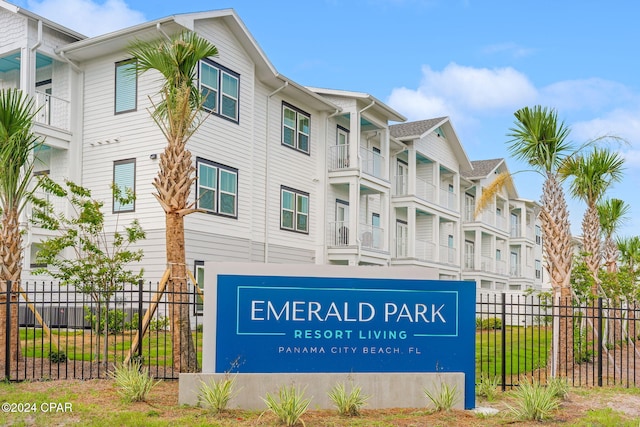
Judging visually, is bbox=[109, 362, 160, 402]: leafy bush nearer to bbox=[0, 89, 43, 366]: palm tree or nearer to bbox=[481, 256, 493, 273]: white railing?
bbox=[0, 89, 43, 366]: palm tree

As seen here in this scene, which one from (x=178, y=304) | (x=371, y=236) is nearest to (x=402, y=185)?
(x=371, y=236)

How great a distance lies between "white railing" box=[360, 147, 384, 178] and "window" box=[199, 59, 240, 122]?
307 inches

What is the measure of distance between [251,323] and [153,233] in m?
12.5

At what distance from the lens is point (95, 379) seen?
12.0 m

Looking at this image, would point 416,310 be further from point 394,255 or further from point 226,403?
point 394,255

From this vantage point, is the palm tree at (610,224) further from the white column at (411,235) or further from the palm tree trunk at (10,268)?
the palm tree trunk at (10,268)

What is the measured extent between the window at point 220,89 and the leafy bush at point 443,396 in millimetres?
14710

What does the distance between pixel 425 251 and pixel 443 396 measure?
27.3 meters

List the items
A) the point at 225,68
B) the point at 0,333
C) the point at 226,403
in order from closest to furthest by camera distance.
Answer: the point at 226,403
the point at 0,333
the point at 225,68

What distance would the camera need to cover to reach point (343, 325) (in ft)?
34.5

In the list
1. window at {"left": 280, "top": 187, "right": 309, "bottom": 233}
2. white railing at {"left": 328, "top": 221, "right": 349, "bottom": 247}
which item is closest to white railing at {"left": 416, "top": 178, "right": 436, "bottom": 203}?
white railing at {"left": 328, "top": 221, "right": 349, "bottom": 247}

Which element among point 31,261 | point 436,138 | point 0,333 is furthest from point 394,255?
point 0,333

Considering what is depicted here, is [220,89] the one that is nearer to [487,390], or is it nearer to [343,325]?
[343,325]

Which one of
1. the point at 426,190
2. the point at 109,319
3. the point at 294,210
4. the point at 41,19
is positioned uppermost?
the point at 41,19
